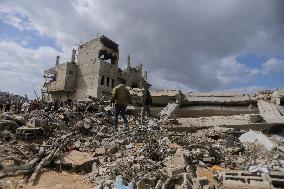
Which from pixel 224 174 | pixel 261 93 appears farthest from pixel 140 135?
pixel 261 93

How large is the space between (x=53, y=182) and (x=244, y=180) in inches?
116

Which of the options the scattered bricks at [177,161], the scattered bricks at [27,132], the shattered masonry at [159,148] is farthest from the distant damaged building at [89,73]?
the scattered bricks at [177,161]

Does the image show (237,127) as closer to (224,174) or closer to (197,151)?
(197,151)

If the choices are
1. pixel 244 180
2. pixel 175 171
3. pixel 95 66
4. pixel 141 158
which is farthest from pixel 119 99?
pixel 95 66

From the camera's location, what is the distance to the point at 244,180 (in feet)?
12.6

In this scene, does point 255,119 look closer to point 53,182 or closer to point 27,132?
point 53,182

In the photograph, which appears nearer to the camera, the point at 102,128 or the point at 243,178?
the point at 243,178

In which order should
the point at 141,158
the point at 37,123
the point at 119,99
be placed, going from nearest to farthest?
the point at 141,158, the point at 37,123, the point at 119,99

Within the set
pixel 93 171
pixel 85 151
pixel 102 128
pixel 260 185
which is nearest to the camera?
pixel 260 185

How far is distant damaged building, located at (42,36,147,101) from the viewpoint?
3089cm

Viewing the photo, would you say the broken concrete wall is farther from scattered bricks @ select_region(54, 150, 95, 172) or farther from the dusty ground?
the dusty ground

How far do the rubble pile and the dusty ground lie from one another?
56 millimetres

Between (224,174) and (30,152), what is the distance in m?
3.94

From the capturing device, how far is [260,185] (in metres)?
3.58
